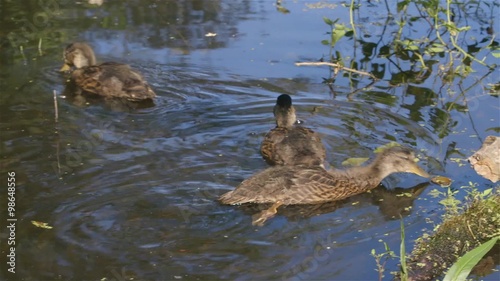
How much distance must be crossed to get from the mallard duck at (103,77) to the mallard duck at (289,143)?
168 cm

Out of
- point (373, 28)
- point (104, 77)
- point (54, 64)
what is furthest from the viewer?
point (373, 28)

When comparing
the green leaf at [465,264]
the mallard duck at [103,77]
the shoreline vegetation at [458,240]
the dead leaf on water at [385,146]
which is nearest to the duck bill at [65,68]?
the mallard duck at [103,77]

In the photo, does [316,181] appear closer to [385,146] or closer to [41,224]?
[385,146]

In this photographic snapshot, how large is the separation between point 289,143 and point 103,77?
2.65m

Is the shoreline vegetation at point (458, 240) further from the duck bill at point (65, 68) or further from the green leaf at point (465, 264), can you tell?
the duck bill at point (65, 68)

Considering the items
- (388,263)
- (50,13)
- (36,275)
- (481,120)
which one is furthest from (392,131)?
(50,13)

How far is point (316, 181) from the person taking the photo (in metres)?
7.40

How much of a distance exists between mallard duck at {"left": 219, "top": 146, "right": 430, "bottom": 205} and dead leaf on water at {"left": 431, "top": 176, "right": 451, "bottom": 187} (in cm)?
8

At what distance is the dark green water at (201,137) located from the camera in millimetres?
6152

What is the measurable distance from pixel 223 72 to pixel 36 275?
187 inches

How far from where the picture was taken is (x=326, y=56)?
1074 cm

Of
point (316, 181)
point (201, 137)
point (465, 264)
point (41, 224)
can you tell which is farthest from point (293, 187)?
point (465, 264)

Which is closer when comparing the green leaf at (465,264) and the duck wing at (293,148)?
the green leaf at (465,264)

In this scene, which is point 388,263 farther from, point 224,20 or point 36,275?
point 224,20
